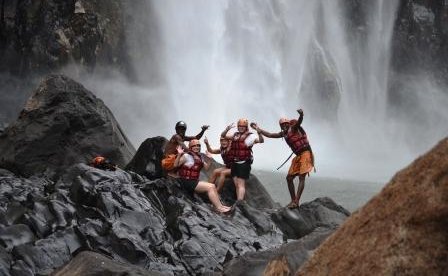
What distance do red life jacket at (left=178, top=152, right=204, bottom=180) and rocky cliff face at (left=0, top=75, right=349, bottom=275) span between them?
0.29 metres

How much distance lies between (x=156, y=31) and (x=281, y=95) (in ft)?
33.5

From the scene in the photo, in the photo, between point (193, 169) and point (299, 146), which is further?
point (299, 146)

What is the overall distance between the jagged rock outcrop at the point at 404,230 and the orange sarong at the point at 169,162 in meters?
8.28

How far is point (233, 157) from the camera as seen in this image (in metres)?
12.0

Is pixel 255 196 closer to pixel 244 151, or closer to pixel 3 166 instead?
pixel 244 151

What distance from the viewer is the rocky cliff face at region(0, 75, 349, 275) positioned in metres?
8.86

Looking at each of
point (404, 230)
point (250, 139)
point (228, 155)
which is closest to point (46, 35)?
point (228, 155)

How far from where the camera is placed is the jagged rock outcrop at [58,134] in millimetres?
14148

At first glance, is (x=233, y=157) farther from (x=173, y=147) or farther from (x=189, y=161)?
(x=173, y=147)

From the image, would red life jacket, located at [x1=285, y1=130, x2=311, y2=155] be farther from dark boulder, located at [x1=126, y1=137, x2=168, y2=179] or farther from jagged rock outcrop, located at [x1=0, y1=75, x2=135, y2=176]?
jagged rock outcrop, located at [x1=0, y1=75, x2=135, y2=176]

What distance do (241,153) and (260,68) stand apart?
95.7 feet

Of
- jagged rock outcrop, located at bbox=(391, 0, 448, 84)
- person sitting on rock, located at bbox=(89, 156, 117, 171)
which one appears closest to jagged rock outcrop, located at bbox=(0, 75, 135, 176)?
person sitting on rock, located at bbox=(89, 156, 117, 171)

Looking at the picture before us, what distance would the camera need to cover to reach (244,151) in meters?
11.8

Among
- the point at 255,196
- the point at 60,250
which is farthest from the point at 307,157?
the point at 60,250
